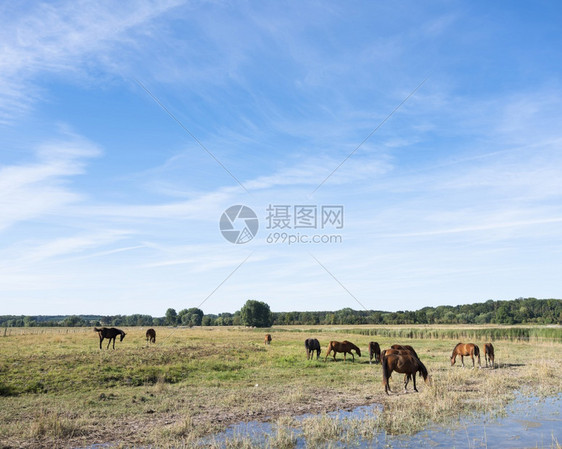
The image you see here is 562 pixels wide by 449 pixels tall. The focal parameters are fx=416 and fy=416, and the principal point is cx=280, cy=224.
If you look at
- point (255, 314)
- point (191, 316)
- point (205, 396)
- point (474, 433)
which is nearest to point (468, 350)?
point (474, 433)

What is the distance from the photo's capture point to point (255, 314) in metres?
118

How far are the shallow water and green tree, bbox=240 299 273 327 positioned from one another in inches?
4182

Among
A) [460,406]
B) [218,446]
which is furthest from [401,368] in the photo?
[218,446]

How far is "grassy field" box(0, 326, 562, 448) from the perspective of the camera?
35.3ft

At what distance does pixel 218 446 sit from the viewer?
373 inches

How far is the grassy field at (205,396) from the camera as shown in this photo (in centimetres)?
1077

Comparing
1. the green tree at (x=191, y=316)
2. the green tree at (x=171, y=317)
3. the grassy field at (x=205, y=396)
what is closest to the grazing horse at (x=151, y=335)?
the grassy field at (x=205, y=396)

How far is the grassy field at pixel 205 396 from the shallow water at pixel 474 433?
1.49 feet

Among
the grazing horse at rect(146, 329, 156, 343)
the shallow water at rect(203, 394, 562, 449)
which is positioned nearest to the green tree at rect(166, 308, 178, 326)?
the grazing horse at rect(146, 329, 156, 343)

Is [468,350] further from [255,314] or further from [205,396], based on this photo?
[255,314]

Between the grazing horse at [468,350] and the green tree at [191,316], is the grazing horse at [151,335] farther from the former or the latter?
the green tree at [191,316]

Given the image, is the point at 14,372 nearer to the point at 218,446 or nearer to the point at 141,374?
the point at 141,374

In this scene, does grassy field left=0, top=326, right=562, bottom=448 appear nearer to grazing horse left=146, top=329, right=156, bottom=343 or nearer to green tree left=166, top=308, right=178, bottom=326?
grazing horse left=146, top=329, right=156, bottom=343

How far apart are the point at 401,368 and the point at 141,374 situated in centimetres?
1143
